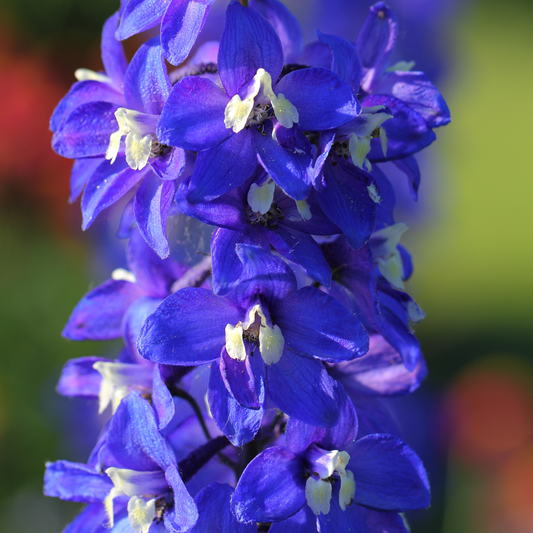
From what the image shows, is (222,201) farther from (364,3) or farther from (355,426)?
(364,3)

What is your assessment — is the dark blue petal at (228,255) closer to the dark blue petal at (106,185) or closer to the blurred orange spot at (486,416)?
the dark blue petal at (106,185)

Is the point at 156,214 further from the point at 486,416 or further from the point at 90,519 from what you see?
the point at 486,416

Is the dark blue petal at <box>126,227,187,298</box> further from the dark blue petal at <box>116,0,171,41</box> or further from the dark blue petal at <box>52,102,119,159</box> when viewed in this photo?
the dark blue petal at <box>116,0,171,41</box>

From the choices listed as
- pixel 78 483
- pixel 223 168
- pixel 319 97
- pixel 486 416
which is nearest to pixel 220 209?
pixel 223 168

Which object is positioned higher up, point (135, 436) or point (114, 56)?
point (114, 56)

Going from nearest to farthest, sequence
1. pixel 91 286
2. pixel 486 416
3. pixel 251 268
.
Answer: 1. pixel 251 268
2. pixel 91 286
3. pixel 486 416

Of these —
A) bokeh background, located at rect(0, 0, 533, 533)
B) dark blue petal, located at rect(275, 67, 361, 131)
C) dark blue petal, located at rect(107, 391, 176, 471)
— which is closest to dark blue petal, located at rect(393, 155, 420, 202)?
dark blue petal, located at rect(275, 67, 361, 131)

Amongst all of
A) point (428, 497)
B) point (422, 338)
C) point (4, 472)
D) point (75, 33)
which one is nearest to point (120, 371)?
point (428, 497)
